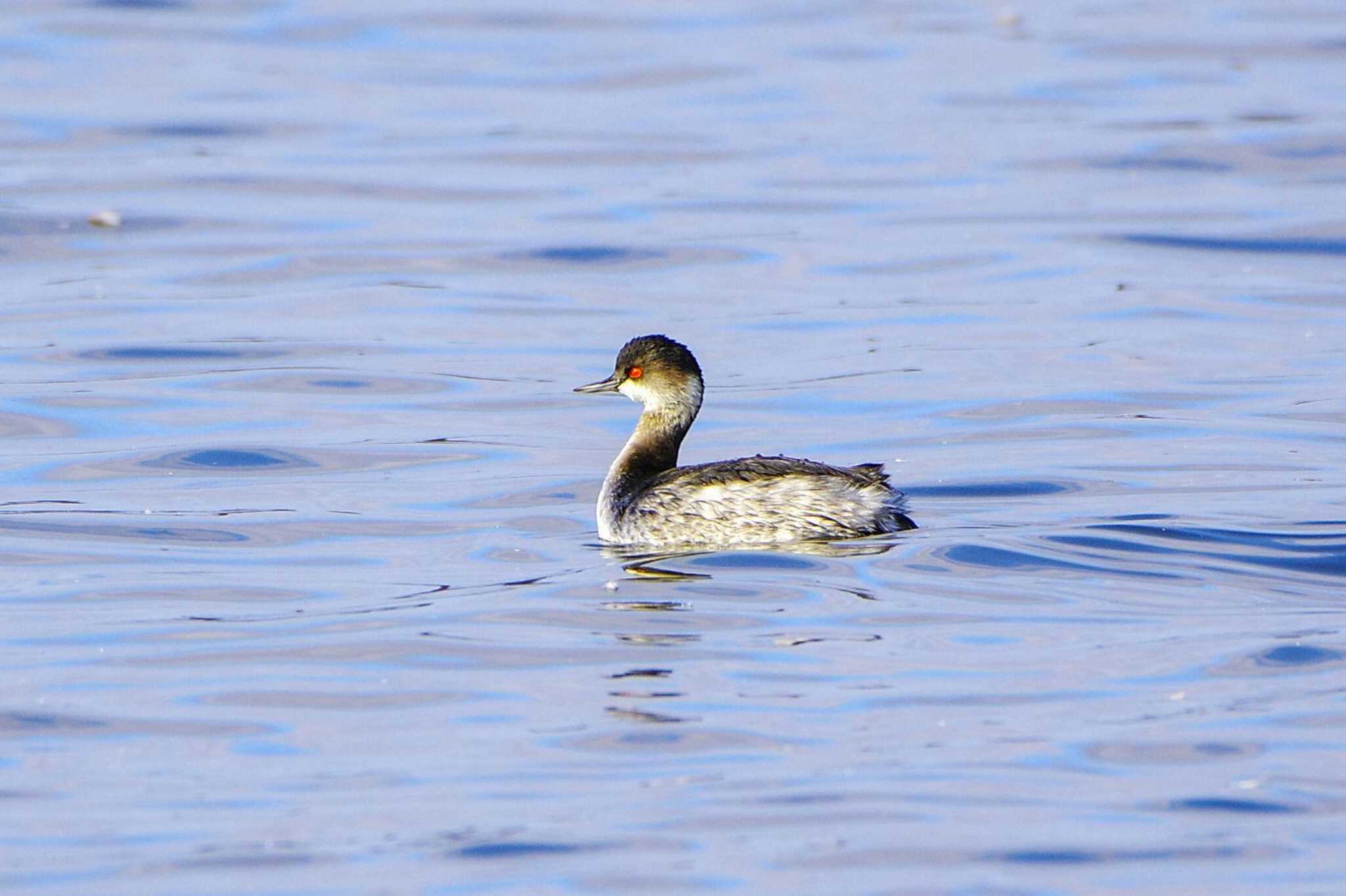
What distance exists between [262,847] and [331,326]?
1018cm

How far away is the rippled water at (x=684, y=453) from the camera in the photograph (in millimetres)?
6289

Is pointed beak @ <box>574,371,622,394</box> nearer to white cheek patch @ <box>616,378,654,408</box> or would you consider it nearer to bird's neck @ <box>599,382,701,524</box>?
white cheek patch @ <box>616,378,654,408</box>

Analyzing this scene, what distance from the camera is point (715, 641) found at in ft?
26.3

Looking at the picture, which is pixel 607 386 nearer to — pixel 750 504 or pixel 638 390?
pixel 638 390

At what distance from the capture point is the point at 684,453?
40.9 feet

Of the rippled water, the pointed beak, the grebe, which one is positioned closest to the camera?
the rippled water

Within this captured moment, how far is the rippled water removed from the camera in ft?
20.6

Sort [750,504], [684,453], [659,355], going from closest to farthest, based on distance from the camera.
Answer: [750,504] → [659,355] → [684,453]

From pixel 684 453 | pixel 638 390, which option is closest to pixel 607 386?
pixel 638 390

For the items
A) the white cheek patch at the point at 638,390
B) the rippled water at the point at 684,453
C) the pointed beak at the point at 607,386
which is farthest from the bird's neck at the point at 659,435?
the rippled water at the point at 684,453

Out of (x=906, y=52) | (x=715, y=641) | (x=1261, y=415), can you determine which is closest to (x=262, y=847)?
(x=715, y=641)

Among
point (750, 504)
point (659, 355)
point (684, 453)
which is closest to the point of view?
point (750, 504)

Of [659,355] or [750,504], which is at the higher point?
[659,355]

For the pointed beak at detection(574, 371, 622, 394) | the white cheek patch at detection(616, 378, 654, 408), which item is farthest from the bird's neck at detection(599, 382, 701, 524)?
the pointed beak at detection(574, 371, 622, 394)
